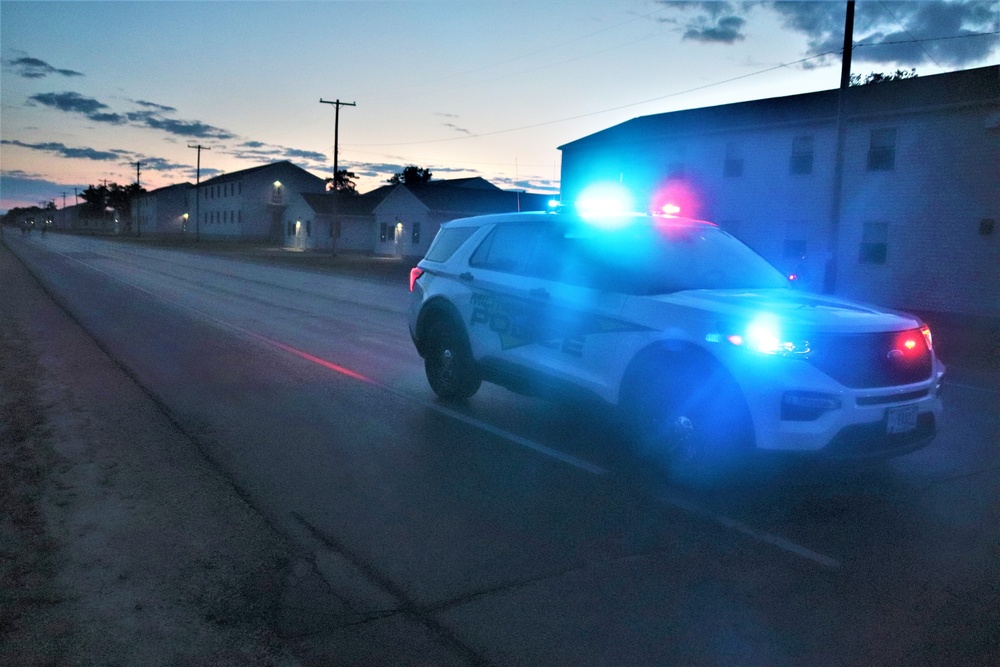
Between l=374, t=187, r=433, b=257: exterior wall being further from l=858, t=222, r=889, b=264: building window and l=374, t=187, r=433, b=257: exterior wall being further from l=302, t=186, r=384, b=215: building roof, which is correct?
l=858, t=222, r=889, b=264: building window

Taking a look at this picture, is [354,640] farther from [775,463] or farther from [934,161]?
[934,161]

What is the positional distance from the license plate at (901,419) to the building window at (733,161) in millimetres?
24593

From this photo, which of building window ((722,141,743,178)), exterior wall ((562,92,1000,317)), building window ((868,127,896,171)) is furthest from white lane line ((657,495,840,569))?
building window ((722,141,743,178))

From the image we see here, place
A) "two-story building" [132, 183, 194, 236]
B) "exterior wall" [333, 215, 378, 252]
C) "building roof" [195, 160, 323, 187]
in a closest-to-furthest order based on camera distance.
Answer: "exterior wall" [333, 215, 378, 252] → "building roof" [195, 160, 323, 187] → "two-story building" [132, 183, 194, 236]

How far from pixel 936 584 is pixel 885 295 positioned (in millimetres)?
22777

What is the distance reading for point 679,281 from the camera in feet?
20.1

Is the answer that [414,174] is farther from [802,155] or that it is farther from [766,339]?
[766,339]

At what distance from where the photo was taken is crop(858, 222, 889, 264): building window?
24719 mm

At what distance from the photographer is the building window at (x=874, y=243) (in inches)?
973

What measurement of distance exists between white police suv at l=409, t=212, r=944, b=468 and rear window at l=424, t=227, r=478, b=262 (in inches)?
7.9

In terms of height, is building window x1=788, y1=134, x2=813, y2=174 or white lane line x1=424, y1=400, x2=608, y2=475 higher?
building window x1=788, y1=134, x2=813, y2=174

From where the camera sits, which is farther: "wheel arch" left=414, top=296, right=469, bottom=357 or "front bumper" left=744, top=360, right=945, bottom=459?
"wheel arch" left=414, top=296, right=469, bottom=357

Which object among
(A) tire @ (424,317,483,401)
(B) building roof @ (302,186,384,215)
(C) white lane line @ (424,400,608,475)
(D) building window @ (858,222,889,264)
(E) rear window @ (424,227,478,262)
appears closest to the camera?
(C) white lane line @ (424,400,608,475)

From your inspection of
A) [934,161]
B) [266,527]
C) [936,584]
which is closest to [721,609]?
[936,584]
